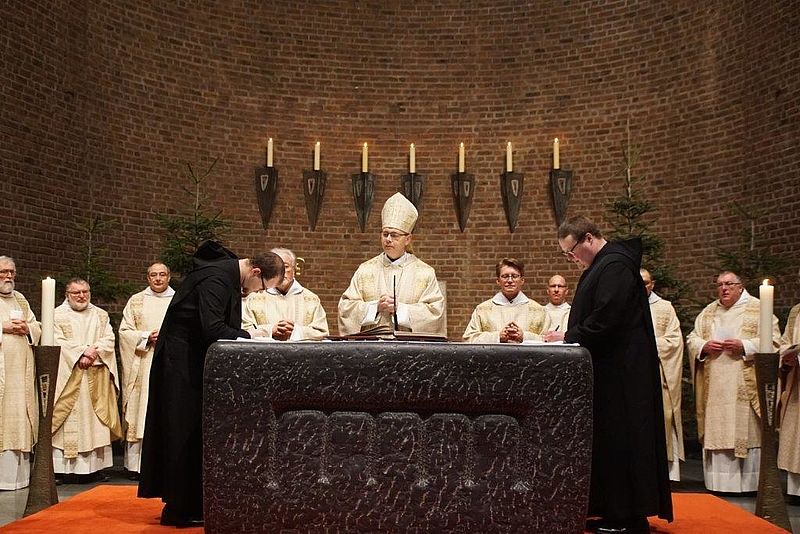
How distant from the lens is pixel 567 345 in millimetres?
4043

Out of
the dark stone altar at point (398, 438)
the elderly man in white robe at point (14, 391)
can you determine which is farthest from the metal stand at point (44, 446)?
the dark stone altar at point (398, 438)

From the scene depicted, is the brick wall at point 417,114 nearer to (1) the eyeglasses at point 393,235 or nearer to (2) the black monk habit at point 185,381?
(1) the eyeglasses at point 393,235

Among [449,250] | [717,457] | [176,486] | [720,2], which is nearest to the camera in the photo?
[176,486]

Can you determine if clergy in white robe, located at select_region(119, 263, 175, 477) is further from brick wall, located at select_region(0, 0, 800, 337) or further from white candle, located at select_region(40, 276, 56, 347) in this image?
white candle, located at select_region(40, 276, 56, 347)

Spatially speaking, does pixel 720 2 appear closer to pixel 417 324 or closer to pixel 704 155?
pixel 704 155

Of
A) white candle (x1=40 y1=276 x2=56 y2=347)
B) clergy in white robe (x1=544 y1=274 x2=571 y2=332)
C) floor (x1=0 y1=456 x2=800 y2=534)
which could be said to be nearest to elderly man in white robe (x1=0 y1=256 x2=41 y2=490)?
floor (x1=0 y1=456 x2=800 y2=534)

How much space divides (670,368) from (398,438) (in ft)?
17.1

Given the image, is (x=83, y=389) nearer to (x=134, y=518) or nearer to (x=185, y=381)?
(x=134, y=518)

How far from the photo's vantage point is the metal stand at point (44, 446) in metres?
5.88

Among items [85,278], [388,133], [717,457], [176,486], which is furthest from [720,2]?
[176,486]

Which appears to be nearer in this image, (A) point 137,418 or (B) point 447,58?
(A) point 137,418

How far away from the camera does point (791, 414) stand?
7.62 metres

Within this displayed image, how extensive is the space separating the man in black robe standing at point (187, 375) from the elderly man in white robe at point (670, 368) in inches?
176

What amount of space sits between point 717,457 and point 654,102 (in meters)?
5.06
